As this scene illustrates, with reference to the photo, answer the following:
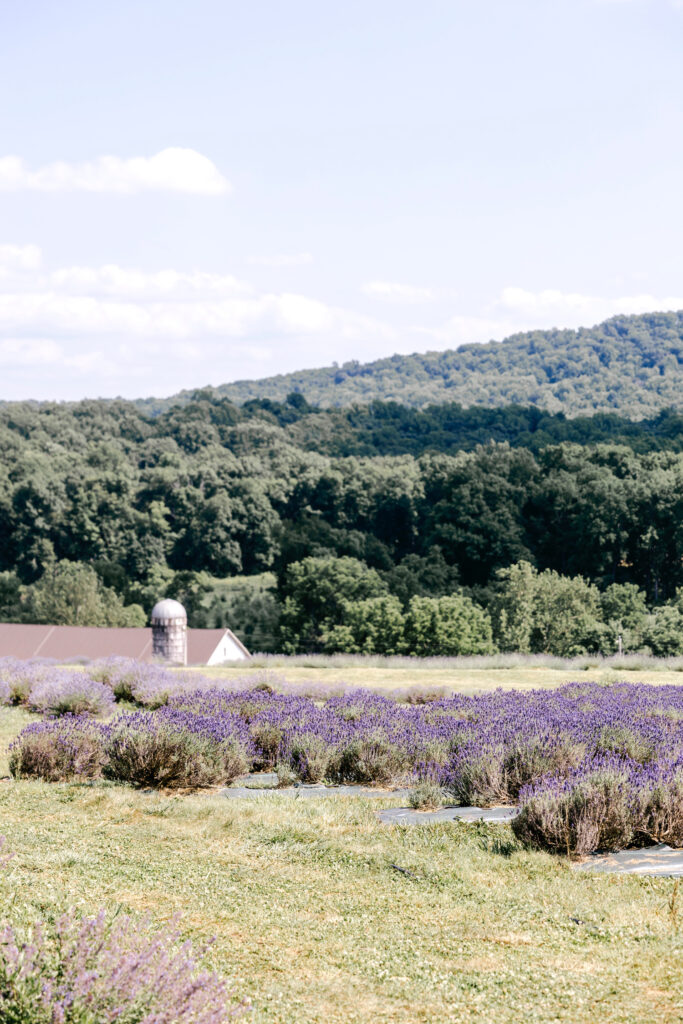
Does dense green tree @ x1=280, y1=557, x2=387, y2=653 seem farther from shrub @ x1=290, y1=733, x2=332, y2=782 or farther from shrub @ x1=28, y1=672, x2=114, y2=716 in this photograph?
shrub @ x1=290, y1=733, x2=332, y2=782

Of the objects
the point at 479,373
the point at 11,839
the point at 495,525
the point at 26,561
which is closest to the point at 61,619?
the point at 26,561

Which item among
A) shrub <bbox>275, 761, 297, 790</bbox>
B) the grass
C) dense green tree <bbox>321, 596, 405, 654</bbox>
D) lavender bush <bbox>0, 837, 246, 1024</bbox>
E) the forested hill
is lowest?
dense green tree <bbox>321, 596, 405, 654</bbox>

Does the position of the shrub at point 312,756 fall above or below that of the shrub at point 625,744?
below

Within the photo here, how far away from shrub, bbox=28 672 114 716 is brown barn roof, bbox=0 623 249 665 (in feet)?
74.2

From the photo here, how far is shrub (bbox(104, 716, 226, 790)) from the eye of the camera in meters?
9.38

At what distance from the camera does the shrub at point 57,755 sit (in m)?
9.74

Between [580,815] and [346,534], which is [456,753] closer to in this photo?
[580,815]

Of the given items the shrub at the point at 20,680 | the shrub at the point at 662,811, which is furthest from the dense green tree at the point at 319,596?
the shrub at the point at 662,811

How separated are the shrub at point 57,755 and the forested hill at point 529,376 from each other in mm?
120383

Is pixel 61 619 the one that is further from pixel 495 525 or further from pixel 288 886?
pixel 288 886

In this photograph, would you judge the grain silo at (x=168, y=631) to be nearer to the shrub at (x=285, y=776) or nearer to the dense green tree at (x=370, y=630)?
the dense green tree at (x=370, y=630)

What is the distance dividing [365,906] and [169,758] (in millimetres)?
4052

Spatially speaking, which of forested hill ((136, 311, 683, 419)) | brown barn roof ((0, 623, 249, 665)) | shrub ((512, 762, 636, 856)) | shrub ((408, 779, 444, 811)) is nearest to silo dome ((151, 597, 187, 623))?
brown barn roof ((0, 623, 249, 665))

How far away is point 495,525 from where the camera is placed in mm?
62625
